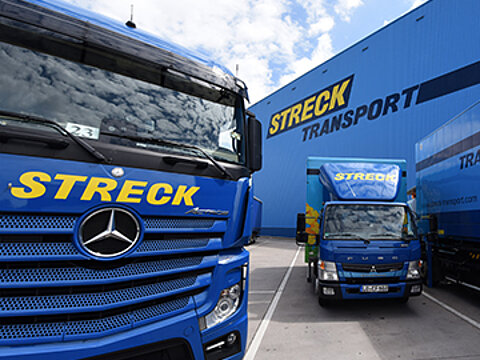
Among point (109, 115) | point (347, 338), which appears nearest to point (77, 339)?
point (109, 115)

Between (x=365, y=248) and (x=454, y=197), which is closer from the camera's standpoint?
(x=365, y=248)

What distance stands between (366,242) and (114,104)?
15.3 feet

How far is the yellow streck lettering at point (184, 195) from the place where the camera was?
7.37 ft

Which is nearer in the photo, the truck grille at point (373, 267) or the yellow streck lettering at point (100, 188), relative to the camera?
the yellow streck lettering at point (100, 188)

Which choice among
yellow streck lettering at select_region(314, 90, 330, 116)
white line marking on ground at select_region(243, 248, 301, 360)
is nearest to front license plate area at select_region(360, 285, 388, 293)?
white line marking on ground at select_region(243, 248, 301, 360)

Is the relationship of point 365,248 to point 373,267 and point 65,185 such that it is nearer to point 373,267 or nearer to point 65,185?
point 373,267

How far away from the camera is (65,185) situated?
1.82 m

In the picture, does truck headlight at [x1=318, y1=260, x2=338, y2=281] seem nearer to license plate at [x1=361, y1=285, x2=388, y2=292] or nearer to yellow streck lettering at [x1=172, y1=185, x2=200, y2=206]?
license plate at [x1=361, y1=285, x2=388, y2=292]

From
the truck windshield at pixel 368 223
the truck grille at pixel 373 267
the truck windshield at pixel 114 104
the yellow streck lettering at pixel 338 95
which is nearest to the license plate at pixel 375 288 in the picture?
the truck grille at pixel 373 267

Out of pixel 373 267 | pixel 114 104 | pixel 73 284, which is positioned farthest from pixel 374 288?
pixel 114 104

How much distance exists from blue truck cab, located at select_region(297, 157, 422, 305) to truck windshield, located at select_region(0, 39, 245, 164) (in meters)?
3.32

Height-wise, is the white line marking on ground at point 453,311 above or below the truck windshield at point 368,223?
below

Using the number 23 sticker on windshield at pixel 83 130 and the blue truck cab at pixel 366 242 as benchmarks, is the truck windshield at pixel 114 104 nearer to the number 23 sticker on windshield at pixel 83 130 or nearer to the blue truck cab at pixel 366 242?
the number 23 sticker on windshield at pixel 83 130

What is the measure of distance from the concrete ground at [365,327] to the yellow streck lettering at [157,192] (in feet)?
8.87
